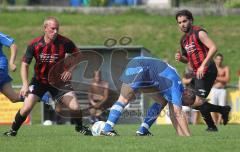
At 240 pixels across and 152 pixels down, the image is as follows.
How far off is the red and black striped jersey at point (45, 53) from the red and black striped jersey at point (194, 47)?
2116mm

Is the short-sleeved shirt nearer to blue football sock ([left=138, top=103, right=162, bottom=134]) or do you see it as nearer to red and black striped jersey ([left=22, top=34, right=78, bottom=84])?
blue football sock ([left=138, top=103, right=162, bottom=134])

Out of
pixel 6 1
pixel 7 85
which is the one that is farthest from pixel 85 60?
pixel 6 1

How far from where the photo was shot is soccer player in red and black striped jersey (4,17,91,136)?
41.1ft

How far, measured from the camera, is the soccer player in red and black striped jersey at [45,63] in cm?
1252

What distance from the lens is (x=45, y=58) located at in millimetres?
12625

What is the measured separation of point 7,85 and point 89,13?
24.7 meters

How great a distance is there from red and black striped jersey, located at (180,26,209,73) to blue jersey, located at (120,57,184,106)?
144 cm

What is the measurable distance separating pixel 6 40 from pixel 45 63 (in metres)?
0.77

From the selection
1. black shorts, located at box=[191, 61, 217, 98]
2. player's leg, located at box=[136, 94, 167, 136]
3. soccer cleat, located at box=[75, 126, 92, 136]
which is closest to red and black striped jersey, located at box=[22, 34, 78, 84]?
soccer cleat, located at box=[75, 126, 92, 136]

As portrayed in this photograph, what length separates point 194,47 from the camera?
45.3ft

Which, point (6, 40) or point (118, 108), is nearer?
point (118, 108)

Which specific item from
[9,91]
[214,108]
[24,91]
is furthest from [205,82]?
[24,91]

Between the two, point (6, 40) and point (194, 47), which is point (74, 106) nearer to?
point (6, 40)

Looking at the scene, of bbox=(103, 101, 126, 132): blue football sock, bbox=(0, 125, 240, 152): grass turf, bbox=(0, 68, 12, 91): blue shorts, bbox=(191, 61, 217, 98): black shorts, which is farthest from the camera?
bbox=(191, 61, 217, 98): black shorts
